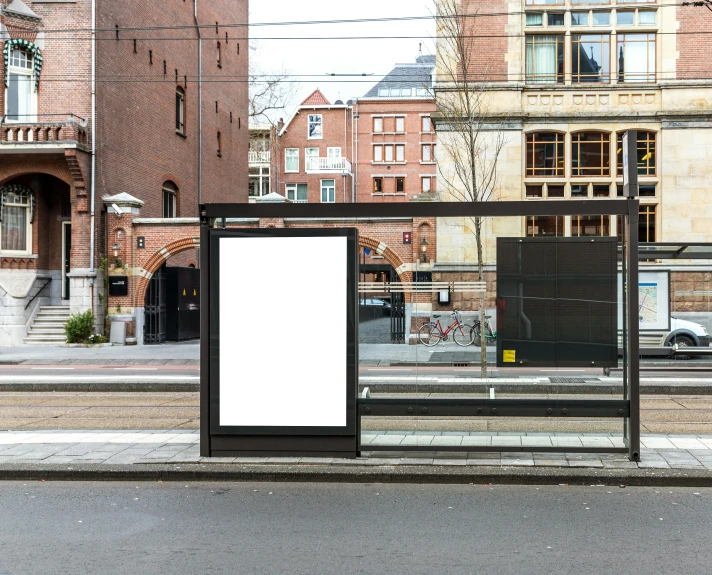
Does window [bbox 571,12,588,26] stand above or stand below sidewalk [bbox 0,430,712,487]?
above

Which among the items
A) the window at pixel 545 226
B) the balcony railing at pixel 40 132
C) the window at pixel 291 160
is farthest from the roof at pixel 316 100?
the window at pixel 545 226

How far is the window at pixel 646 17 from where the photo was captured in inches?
1086

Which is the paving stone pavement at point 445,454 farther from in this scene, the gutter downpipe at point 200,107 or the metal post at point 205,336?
the gutter downpipe at point 200,107

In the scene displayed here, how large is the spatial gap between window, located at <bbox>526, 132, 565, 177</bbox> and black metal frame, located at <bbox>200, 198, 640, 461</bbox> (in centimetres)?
2074

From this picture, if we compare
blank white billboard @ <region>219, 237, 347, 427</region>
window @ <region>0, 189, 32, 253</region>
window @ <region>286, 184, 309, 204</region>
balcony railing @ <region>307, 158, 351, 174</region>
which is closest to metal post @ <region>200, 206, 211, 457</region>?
blank white billboard @ <region>219, 237, 347, 427</region>

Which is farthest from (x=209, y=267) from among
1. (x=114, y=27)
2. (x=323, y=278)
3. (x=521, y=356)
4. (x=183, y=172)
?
(x=183, y=172)

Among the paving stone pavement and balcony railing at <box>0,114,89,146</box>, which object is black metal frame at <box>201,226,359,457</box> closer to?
the paving stone pavement

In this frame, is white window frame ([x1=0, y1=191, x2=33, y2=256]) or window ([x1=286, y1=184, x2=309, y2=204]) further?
window ([x1=286, y1=184, x2=309, y2=204])

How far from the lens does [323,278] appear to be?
7.84m

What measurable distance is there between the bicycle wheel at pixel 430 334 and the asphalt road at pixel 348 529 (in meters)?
1.49

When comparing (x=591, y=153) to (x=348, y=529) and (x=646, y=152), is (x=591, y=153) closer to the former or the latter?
(x=646, y=152)

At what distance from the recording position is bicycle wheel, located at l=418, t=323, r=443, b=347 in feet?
26.4

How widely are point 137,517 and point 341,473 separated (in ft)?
6.12

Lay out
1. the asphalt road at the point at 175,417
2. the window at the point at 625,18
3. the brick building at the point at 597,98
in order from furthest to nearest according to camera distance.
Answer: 1. the window at the point at 625,18
2. the brick building at the point at 597,98
3. the asphalt road at the point at 175,417
